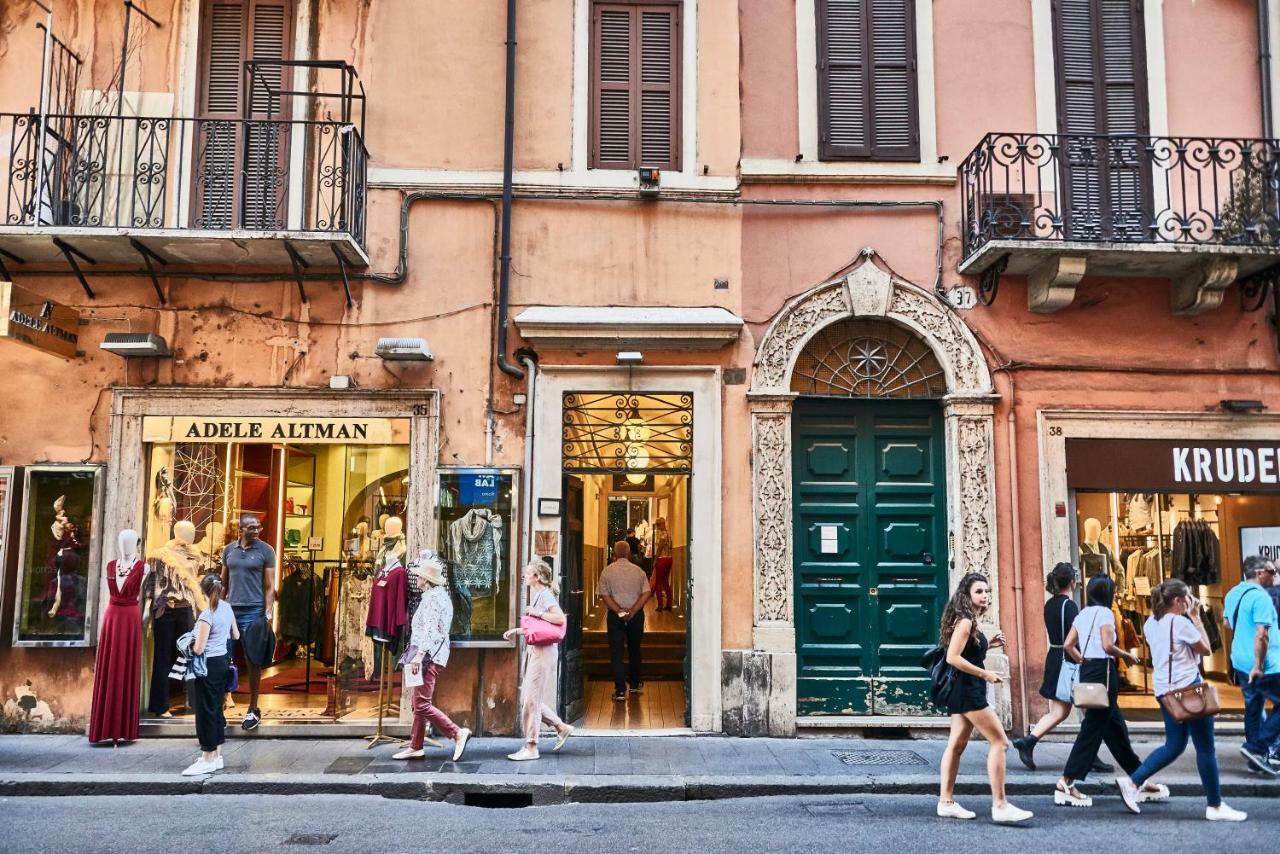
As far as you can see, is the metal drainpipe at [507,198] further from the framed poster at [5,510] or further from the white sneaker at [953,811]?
the white sneaker at [953,811]

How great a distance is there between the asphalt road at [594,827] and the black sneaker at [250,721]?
1907 mm

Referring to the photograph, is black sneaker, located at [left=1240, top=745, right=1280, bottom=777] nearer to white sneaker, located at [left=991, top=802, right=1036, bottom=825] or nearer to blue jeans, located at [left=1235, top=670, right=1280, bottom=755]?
blue jeans, located at [left=1235, top=670, right=1280, bottom=755]

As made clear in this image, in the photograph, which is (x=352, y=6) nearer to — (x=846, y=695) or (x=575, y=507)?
(x=575, y=507)

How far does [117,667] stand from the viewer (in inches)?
369

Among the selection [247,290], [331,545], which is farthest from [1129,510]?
[247,290]

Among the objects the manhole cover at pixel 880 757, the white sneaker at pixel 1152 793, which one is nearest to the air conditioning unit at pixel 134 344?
the manhole cover at pixel 880 757

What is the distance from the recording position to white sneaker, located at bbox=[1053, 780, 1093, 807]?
298 inches

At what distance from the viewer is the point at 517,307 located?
10.5 m

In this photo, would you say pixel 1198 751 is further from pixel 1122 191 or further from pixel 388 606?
pixel 388 606

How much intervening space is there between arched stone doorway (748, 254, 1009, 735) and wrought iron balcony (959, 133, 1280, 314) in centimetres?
86

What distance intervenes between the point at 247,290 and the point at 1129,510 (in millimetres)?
9306

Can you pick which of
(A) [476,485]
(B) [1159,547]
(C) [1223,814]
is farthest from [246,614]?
(B) [1159,547]

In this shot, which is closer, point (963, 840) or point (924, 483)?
point (963, 840)

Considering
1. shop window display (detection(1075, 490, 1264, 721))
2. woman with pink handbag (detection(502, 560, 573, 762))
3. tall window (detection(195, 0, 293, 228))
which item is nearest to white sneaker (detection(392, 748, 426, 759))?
woman with pink handbag (detection(502, 560, 573, 762))
